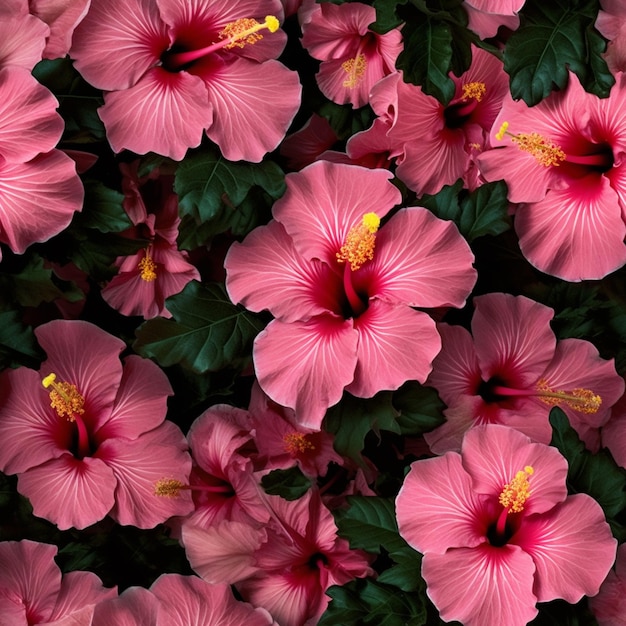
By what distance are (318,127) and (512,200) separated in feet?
0.82

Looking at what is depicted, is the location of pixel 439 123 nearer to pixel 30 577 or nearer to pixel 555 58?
pixel 555 58

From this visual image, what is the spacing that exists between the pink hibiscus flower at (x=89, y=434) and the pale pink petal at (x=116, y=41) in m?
0.28

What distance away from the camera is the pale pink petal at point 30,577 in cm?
113

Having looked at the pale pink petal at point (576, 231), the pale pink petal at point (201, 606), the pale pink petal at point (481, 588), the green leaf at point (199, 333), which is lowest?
the pale pink petal at point (201, 606)

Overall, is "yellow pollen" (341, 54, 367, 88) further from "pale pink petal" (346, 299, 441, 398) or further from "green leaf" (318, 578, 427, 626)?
"green leaf" (318, 578, 427, 626)

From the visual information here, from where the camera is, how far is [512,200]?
1.12 metres

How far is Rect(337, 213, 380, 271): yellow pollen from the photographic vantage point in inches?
41.4

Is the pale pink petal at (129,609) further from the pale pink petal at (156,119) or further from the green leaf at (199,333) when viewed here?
the pale pink petal at (156,119)

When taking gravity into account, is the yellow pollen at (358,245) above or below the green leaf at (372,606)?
above

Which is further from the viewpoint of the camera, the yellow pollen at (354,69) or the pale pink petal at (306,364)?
the yellow pollen at (354,69)

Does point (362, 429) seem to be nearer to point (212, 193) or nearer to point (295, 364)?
point (295, 364)

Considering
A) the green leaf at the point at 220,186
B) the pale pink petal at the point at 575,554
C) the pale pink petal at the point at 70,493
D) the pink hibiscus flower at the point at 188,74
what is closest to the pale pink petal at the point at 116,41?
the pink hibiscus flower at the point at 188,74

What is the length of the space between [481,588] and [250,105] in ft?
1.86

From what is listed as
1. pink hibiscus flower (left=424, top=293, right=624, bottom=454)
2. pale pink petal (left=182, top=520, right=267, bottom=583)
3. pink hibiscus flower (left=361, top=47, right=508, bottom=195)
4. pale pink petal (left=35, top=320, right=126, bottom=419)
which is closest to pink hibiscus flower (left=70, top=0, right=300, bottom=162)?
pink hibiscus flower (left=361, top=47, right=508, bottom=195)
